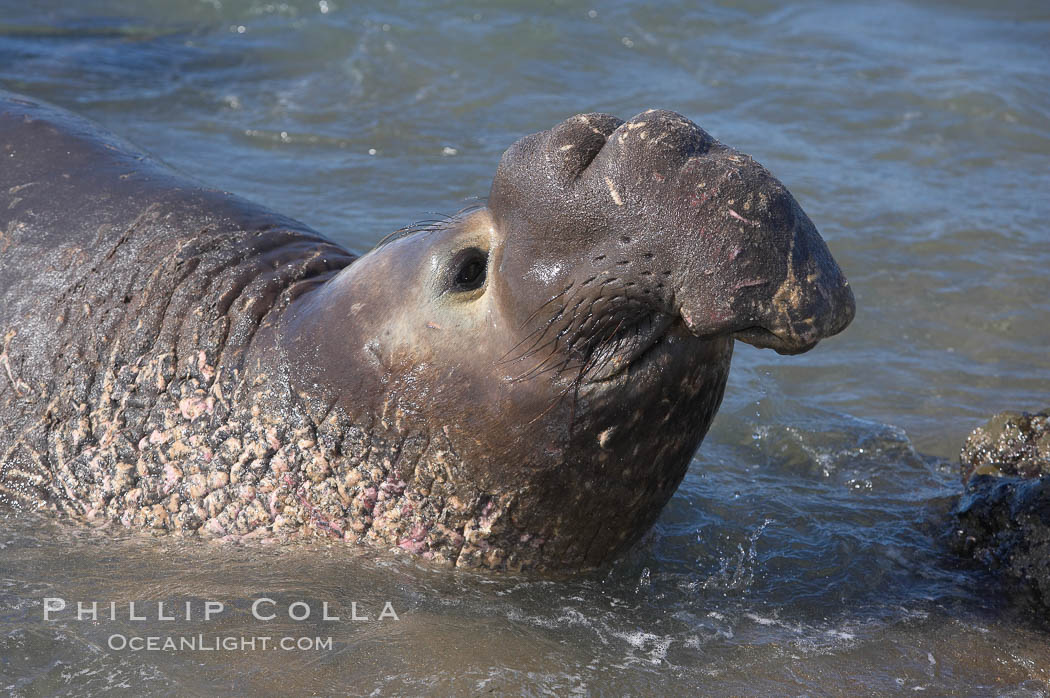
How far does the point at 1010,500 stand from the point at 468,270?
2.91m

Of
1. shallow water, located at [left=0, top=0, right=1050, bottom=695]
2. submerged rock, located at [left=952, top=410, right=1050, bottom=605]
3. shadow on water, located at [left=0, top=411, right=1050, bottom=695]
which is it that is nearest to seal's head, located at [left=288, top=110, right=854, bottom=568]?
shadow on water, located at [left=0, top=411, right=1050, bottom=695]

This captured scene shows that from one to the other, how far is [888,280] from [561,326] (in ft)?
Result: 19.5

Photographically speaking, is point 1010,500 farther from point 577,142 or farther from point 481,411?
point 577,142

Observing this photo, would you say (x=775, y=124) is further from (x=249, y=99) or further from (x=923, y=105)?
(x=249, y=99)

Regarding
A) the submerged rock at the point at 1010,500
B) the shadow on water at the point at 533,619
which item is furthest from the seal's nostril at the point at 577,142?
the submerged rock at the point at 1010,500

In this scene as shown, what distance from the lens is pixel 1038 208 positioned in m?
10.8

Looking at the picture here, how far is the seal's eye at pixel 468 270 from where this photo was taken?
4.52m

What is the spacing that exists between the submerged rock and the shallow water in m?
0.17

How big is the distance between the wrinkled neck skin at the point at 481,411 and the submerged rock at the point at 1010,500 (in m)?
1.81

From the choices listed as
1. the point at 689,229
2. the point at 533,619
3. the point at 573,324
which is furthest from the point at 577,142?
the point at 533,619

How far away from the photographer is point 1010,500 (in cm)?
572

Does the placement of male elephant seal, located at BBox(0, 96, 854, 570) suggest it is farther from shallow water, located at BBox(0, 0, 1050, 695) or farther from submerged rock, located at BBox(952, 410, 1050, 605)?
submerged rock, located at BBox(952, 410, 1050, 605)

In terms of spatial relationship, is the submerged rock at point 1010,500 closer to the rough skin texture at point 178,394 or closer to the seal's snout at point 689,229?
the seal's snout at point 689,229

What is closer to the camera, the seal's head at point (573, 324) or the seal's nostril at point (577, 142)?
the seal's head at point (573, 324)
